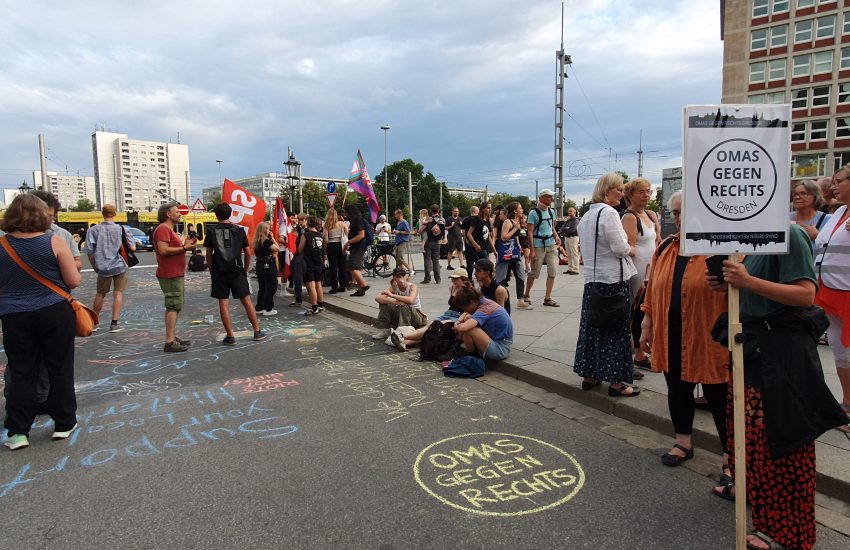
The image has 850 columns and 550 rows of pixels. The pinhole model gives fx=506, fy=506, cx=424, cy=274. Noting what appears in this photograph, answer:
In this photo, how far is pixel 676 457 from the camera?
3240 mm

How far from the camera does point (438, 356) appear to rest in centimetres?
588

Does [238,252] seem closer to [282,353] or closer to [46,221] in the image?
[282,353]

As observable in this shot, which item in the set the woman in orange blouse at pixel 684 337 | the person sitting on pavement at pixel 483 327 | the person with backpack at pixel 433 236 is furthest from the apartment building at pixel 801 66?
the woman in orange blouse at pixel 684 337

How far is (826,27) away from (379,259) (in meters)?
58.7

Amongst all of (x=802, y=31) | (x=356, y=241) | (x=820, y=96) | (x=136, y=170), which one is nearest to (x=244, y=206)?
(x=356, y=241)

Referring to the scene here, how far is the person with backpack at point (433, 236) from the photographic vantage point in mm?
11000

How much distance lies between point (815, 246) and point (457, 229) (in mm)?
9268

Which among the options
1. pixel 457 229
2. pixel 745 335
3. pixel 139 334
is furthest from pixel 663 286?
pixel 457 229

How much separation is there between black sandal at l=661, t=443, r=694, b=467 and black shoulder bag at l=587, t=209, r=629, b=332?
1098 millimetres

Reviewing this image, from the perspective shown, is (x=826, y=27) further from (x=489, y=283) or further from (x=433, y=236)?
(x=489, y=283)

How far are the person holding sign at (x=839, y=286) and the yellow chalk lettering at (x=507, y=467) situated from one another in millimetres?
2431

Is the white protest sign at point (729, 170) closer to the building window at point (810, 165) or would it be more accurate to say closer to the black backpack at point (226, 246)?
the black backpack at point (226, 246)

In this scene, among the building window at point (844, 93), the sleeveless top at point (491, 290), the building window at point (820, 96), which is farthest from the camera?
the building window at point (820, 96)

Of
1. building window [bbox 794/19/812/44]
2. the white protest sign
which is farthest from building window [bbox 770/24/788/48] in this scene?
the white protest sign
